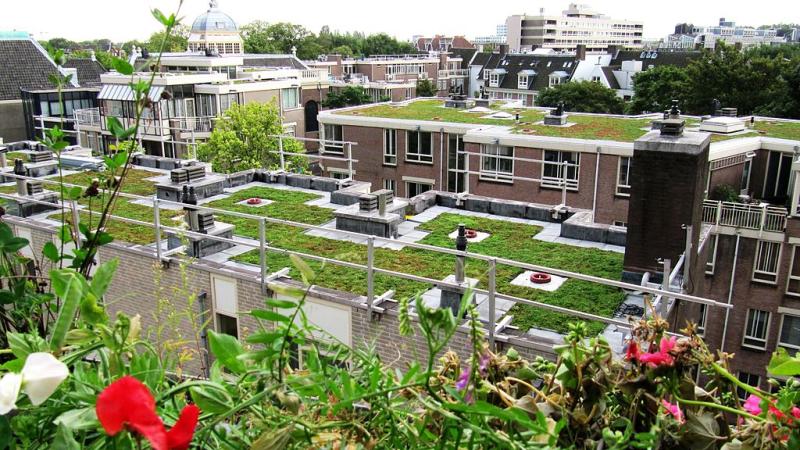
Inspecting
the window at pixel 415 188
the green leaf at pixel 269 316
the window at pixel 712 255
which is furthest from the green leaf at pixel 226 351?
the window at pixel 415 188

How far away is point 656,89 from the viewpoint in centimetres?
4816

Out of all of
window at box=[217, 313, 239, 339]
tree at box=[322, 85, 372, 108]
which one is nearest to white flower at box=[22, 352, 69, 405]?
window at box=[217, 313, 239, 339]

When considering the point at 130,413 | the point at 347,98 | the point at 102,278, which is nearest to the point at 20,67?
the point at 347,98

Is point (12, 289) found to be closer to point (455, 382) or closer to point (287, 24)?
point (455, 382)

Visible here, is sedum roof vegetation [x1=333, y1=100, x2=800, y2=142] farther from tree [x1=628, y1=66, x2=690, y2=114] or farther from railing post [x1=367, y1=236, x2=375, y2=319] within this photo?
tree [x1=628, y1=66, x2=690, y2=114]

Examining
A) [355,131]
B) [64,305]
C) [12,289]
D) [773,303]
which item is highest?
[64,305]

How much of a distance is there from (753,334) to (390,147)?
→ 15.8m

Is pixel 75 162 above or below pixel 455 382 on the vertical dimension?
below

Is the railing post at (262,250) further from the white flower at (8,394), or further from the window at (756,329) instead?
→ the window at (756,329)

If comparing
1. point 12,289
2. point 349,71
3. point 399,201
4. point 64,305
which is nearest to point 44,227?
point 399,201

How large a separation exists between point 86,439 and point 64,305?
0.29m

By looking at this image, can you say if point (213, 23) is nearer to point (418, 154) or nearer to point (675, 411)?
point (418, 154)

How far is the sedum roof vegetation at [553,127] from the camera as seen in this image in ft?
78.9

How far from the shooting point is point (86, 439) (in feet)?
4.60
